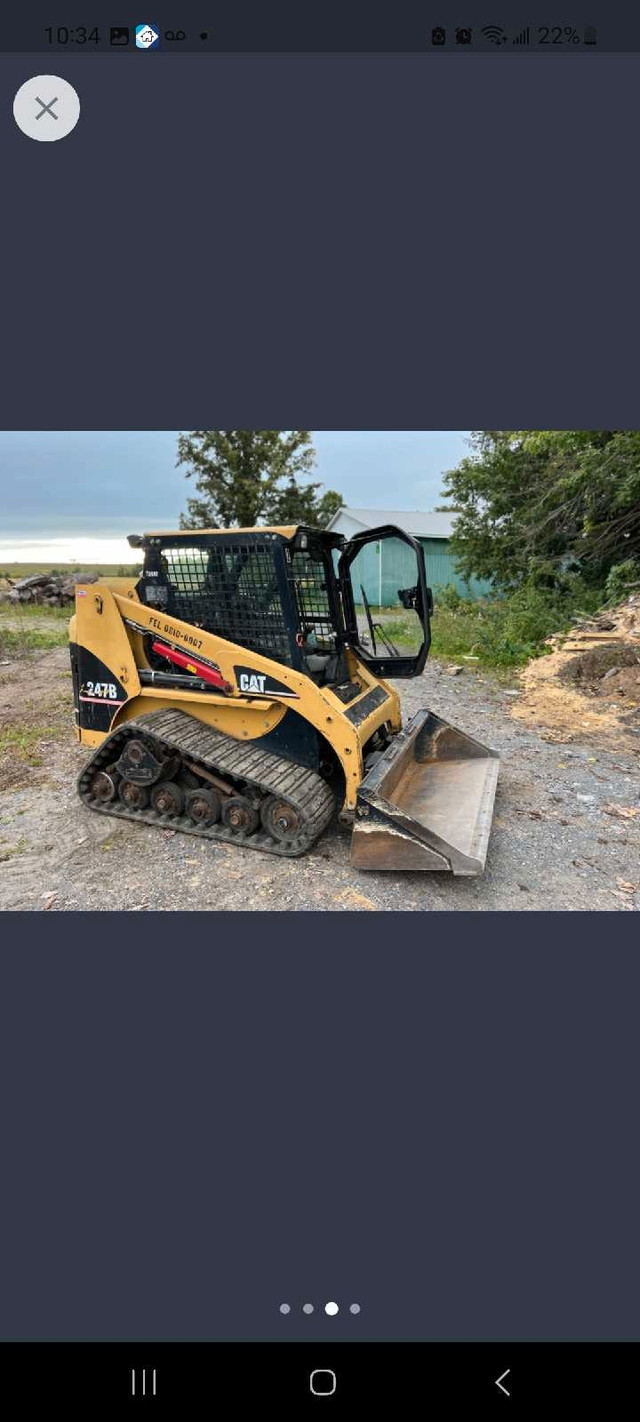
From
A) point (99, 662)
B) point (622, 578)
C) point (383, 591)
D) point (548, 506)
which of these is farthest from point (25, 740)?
point (548, 506)

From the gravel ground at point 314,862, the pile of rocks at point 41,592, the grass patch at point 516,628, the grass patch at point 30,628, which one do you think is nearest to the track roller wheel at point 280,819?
the gravel ground at point 314,862

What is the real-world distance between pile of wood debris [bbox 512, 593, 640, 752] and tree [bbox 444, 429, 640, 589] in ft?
4.46

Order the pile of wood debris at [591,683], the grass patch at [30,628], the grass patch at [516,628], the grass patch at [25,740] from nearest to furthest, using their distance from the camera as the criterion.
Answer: the grass patch at [25,740]
the pile of wood debris at [591,683]
the grass patch at [516,628]
the grass patch at [30,628]

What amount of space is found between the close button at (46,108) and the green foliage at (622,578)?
10.4 m

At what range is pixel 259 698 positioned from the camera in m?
4.43

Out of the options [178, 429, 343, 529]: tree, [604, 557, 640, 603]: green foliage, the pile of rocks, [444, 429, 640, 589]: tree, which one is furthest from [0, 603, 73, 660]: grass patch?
[604, 557, 640, 603]: green foliage

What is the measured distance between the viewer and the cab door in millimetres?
4441

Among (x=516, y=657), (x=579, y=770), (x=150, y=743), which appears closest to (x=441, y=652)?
(x=516, y=657)

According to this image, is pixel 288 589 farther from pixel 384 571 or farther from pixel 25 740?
pixel 25 740

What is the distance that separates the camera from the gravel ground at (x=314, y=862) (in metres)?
3.62

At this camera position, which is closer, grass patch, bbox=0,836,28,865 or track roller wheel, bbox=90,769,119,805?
grass patch, bbox=0,836,28,865

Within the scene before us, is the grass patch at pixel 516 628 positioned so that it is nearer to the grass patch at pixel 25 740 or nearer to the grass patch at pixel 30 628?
the grass patch at pixel 25 740

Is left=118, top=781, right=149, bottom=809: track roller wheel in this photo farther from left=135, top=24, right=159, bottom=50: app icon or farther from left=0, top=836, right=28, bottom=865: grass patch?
left=135, top=24, right=159, bottom=50: app icon

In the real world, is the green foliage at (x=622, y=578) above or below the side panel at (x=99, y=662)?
above
